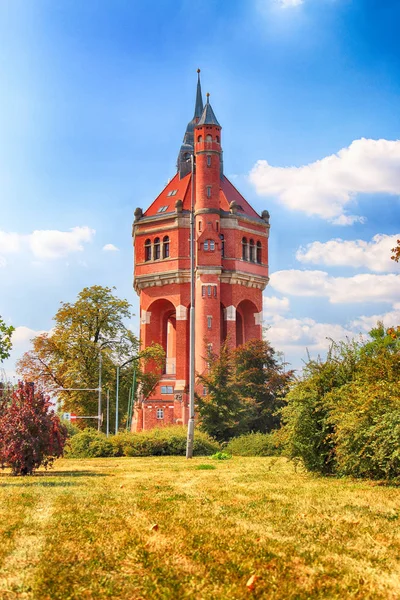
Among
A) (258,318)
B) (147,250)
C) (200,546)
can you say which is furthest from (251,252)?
(200,546)

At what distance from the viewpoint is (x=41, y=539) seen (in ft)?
23.1

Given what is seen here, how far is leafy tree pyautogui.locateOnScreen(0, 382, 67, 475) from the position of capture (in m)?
18.1

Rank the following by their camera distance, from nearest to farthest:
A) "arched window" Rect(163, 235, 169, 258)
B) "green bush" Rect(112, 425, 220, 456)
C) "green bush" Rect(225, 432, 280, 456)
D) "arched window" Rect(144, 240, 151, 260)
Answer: "green bush" Rect(225, 432, 280, 456) < "green bush" Rect(112, 425, 220, 456) < "arched window" Rect(163, 235, 169, 258) < "arched window" Rect(144, 240, 151, 260)

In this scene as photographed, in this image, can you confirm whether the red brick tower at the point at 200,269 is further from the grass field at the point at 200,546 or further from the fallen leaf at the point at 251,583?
the fallen leaf at the point at 251,583

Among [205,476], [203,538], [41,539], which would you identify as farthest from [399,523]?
[205,476]

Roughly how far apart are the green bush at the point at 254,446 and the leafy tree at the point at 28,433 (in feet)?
38.4

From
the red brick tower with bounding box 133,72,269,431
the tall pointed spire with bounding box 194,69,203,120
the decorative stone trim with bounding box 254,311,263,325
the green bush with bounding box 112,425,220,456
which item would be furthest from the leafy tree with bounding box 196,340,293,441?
the tall pointed spire with bounding box 194,69,203,120

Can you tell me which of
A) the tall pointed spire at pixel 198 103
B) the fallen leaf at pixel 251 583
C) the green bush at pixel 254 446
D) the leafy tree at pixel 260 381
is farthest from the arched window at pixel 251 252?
the fallen leaf at pixel 251 583

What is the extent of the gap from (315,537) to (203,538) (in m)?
1.19

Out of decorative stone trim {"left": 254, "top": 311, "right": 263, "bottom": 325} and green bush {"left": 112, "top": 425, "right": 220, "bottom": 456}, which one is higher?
decorative stone trim {"left": 254, "top": 311, "right": 263, "bottom": 325}

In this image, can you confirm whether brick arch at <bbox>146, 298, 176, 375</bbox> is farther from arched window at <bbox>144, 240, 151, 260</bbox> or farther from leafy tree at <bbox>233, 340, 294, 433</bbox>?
leafy tree at <bbox>233, 340, 294, 433</bbox>

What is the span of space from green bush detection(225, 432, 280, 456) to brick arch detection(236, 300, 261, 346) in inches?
1307

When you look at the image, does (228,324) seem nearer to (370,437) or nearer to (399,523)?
(370,437)

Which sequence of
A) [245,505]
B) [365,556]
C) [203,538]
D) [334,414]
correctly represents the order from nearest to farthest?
[365,556], [203,538], [245,505], [334,414]
